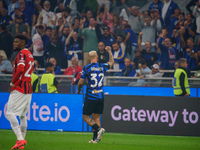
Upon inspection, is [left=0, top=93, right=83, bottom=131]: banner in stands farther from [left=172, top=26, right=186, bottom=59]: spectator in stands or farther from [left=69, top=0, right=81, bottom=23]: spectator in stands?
[left=69, top=0, right=81, bottom=23]: spectator in stands

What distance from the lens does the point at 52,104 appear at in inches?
473

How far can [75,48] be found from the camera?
17609 mm

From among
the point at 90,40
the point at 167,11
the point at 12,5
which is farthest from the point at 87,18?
the point at 12,5

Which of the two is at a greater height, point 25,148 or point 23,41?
point 23,41

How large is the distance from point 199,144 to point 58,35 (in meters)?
10.2

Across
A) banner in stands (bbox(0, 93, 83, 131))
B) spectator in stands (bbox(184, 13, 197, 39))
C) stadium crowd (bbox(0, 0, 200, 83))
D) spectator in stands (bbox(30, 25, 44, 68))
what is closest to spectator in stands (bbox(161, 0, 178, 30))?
stadium crowd (bbox(0, 0, 200, 83))

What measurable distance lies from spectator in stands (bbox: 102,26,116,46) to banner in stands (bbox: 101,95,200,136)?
5.80m

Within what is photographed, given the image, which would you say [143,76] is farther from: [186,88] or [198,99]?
[198,99]

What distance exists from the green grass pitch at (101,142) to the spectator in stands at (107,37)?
21.2ft

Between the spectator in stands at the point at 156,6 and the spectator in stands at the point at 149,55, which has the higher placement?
the spectator in stands at the point at 156,6

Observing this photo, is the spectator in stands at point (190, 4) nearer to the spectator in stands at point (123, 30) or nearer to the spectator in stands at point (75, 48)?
the spectator in stands at point (123, 30)

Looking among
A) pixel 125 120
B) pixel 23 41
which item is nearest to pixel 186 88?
pixel 125 120

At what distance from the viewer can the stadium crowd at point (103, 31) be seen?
54.2ft

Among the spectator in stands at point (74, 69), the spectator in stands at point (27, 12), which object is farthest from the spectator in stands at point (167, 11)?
the spectator in stands at point (27, 12)
